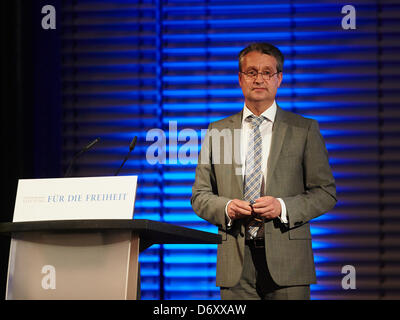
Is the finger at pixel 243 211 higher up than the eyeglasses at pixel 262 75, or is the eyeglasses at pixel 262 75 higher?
the eyeglasses at pixel 262 75


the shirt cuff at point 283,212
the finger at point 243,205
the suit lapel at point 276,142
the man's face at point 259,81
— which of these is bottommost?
the shirt cuff at point 283,212

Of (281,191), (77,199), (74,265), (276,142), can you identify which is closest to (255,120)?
(276,142)

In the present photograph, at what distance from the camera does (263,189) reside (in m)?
3.16

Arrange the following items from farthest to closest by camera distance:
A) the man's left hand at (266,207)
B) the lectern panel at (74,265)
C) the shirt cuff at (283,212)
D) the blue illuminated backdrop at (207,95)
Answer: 1. the blue illuminated backdrop at (207,95)
2. the shirt cuff at (283,212)
3. the man's left hand at (266,207)
4. the lectern panel at (74,265)

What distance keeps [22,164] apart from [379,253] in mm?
2888

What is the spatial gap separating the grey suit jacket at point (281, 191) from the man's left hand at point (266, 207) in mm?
100

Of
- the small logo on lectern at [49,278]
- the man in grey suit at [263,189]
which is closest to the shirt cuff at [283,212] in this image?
the man in grey suit at [263,189]

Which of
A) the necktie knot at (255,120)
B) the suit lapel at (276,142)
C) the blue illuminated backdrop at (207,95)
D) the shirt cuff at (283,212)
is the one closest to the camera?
the shirt cuff at (283,212)

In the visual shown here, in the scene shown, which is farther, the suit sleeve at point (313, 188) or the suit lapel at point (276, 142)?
the suit lapel at point (276, 142)

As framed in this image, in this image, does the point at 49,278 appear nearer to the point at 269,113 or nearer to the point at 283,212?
the point at 283,212

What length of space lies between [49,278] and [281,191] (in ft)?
4.46

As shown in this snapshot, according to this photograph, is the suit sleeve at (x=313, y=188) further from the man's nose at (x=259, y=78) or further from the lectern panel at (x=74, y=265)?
the lectern panel at (x=74, y=265)

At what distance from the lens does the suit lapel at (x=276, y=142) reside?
10.2 ft
